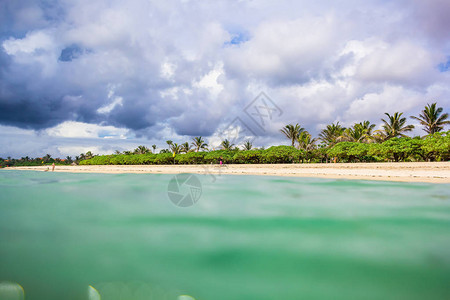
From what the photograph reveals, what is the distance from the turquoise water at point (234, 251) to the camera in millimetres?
3842

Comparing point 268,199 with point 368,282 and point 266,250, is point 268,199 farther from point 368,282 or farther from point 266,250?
point 368,282

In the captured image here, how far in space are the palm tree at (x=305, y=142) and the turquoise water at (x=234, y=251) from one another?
32823 mm

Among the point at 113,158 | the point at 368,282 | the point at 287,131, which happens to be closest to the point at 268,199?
the point at 368,282

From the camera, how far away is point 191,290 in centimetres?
385

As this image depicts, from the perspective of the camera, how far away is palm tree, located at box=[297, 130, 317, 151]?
4284 cm

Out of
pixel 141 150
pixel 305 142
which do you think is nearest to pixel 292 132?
pixel 305 142

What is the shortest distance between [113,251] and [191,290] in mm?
2518

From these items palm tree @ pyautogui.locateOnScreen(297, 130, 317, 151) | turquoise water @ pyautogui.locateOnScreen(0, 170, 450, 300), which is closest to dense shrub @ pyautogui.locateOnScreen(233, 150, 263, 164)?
palm tree @ pyautogui.locateOnScreen(297, 130, 317, 151)

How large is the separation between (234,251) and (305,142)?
39.4 m

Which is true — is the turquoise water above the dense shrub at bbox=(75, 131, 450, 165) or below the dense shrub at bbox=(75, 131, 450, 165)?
below

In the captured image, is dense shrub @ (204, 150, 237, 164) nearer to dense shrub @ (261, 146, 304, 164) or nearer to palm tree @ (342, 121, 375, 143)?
dense shrub @ (261, 146, 304, 164)

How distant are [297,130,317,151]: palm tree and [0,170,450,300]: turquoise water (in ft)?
108

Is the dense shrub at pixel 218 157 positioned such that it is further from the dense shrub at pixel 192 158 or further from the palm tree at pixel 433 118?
the palm tree at pixel 433 118

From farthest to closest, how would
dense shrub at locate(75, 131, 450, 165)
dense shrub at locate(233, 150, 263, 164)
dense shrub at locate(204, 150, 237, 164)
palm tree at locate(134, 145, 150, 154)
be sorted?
palm tree at locate(134, 145, 150, 154) → dense shrub at locate(204, 150, 237, 164) → dense shrub at locate(233, 150, 263, 164) → dense shrub at locate(75, 131, 450, 165)
